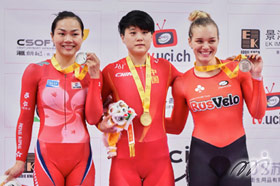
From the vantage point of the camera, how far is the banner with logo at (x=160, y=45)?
3.36 m

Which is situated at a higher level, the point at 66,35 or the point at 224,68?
the point at 66,35

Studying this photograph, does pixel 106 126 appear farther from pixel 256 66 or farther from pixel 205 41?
pixel 256 66

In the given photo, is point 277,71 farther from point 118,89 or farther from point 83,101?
point 83,101

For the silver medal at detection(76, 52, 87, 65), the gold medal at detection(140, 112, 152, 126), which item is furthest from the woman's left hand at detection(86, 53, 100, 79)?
the gold medal at detection(140, 112, 152, 126)

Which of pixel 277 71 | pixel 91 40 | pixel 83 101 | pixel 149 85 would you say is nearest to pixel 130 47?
pixel 149 85

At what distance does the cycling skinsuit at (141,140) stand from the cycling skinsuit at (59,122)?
17cm

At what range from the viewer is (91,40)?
3.41m

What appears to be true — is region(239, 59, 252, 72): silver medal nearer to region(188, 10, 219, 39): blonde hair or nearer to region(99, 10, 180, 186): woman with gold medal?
region(188, 10, 219, 39): blonde hair

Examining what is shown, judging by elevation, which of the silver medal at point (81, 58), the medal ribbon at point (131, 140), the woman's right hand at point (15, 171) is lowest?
the woman's right hand at point (15, 171)

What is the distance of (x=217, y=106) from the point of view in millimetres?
2195

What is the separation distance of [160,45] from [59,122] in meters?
1.65

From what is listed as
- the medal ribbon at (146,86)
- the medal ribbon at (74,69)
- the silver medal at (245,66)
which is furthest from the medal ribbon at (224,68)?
the medal ribbon at (74,69)

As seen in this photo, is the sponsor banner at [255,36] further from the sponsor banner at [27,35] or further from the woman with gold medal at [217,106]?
the sponsor banner at [27,35]

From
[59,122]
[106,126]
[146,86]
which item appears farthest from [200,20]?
[59,122]
